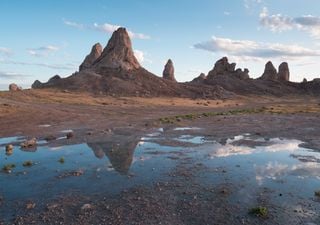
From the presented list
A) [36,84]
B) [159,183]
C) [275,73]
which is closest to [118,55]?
[36,84]

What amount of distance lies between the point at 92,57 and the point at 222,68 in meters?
62.0

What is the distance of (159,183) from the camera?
70.9ft

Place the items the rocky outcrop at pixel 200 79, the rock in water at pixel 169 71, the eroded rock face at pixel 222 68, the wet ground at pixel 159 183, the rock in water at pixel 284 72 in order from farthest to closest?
the rock in water at pixel 284 72, the eroded rock face at pixel 222 68, the rocky outcrop at pixel 200 79, the rock in water at pixel 169 71, the wet ground at pixel 159 183

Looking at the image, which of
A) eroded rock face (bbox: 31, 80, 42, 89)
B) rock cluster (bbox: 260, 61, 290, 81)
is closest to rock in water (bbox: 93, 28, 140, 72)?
eroded rock face (bbox: 31, 80, 42, 89)

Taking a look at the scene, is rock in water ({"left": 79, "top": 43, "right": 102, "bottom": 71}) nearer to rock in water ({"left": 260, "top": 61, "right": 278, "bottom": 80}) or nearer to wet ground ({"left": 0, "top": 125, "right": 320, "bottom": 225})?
rock in water ({"left": 260, "top": 61, "right": 278, "bottom": 80})

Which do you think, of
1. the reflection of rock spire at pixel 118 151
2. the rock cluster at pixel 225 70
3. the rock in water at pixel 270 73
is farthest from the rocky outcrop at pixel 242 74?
the reflection of rock spire at pixel 118 151

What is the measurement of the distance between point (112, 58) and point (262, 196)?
4234 inches

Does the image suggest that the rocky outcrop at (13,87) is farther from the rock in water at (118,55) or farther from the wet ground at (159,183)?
the wet ground at (159,183)

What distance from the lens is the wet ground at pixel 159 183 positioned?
16.8m

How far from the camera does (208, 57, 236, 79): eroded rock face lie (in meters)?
171

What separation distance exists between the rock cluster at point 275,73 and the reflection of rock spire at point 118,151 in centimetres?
15157

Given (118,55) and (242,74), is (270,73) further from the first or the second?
(118,55)

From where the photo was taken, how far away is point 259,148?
3303 cm

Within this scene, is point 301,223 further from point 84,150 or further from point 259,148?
point 84,150
